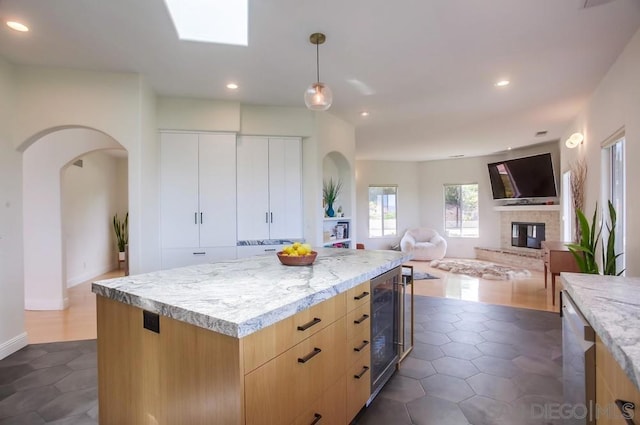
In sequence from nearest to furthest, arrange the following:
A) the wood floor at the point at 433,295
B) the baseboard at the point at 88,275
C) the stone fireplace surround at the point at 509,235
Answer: the wood floor at the point at 433,295, the baseboard at the point at 88,275, the stone fireplace surround at the point at 509,235

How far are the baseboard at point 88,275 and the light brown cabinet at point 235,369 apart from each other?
16.3ft

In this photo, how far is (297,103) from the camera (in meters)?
4.31

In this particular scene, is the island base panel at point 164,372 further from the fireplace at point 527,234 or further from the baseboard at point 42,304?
the fireplace at point 527,234

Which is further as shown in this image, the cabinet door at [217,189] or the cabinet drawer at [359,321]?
the cabinet door at [217,189]

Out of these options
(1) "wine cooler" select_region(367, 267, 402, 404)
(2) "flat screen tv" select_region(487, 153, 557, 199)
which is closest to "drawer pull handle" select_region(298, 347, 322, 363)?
(1) "wine cooler" select_region(367, 267, 402, 404)

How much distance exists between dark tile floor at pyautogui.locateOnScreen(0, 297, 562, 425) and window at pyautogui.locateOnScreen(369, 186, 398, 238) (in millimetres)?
5662

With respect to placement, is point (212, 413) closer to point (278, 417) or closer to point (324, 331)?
point (278, 417)

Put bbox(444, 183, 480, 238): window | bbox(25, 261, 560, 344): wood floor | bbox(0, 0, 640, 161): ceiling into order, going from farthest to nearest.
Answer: bbox(444, 183, 480, 238): window
bbox(25, 261, 560, 344): wood floor
bbox(0, 0, 640, 161): ceiling

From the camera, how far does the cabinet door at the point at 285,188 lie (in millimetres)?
4410

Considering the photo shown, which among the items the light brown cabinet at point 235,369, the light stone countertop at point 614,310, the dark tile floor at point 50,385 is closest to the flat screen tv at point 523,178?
the light stone countertop at point 614,310

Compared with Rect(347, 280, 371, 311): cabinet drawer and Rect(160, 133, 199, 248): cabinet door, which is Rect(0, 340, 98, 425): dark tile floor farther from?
Rect(347, 280, 371, 311): cabinet drawer

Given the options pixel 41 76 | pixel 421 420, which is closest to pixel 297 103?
pixel 41 76

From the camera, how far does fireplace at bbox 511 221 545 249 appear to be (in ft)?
24.1

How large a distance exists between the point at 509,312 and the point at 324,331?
3.46 metres
